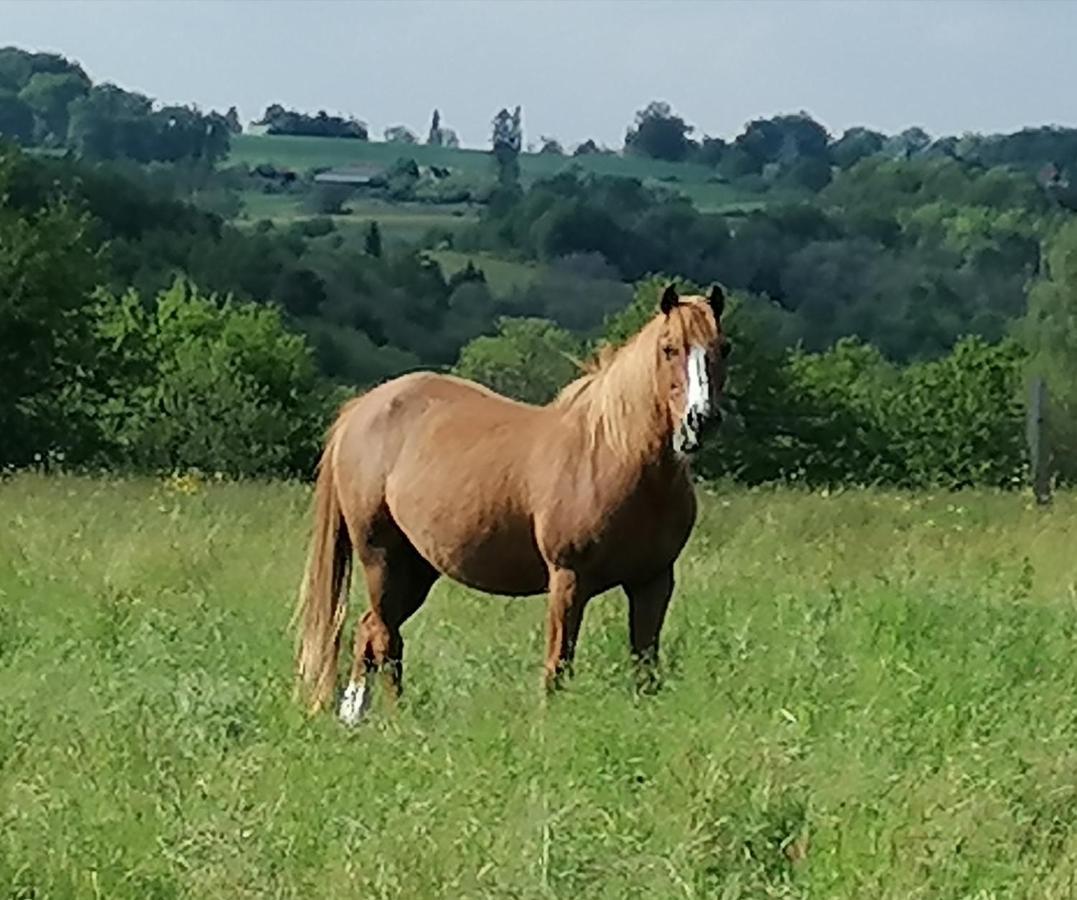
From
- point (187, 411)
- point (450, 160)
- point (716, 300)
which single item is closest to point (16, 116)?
point (450, 160)

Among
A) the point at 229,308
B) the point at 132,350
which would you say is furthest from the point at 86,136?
the point at 132,350

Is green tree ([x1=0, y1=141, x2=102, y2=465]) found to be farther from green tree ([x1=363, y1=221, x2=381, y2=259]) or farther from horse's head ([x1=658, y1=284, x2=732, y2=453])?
green tree ([x1=363, y1=221, x2=381, y2=259])

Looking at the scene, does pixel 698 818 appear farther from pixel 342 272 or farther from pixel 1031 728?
pixel 342 272

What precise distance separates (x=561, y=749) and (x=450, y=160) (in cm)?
12640

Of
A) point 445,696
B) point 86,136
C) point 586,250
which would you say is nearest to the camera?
point 445,696

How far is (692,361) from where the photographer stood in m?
6.62

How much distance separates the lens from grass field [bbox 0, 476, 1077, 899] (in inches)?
193

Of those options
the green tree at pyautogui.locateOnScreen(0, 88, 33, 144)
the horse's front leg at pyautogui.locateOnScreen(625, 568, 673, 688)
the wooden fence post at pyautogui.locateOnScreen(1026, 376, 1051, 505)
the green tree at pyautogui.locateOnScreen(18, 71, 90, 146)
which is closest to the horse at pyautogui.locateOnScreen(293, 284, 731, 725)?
the horse's front leg at pyautogui.locateOnScreen(625, 568, 673, 688)

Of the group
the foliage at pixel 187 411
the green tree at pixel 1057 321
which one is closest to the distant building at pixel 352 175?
the green tree at pixel 1057 321

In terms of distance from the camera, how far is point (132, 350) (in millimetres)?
29219

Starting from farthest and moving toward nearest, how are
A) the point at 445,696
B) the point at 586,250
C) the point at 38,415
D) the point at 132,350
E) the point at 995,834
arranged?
1. the point at 586,250
2. the point at 132,350
3. the point at 38,415
4. the point at 445,696
5. the point at 995,834

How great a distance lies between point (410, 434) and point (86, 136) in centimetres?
9984

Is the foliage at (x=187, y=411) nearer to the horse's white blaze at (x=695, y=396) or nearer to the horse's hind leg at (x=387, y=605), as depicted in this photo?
the horse's hind leg at (x=387, y=605)

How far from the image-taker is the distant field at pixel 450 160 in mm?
114875
